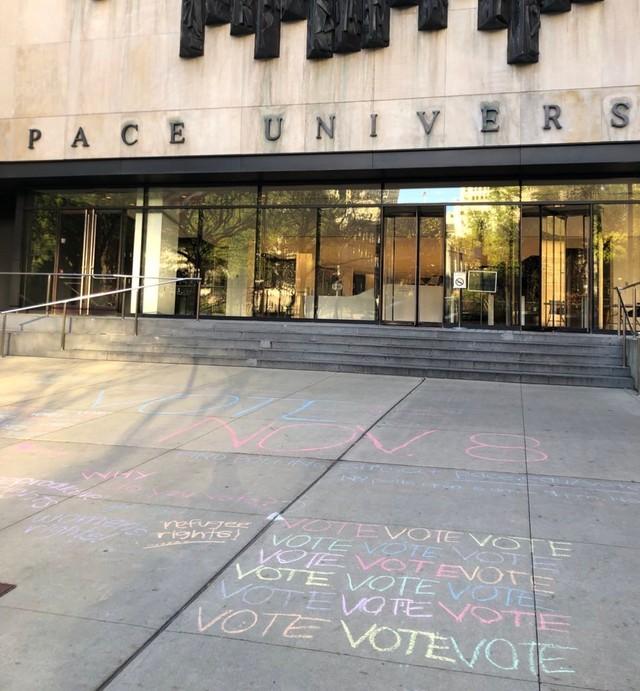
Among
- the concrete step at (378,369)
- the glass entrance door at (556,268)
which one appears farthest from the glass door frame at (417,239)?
the concrete step at (378,369)

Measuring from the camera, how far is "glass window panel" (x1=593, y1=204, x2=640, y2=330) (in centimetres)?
1606

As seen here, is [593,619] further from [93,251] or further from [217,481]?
[93,251]

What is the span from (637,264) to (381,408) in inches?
430

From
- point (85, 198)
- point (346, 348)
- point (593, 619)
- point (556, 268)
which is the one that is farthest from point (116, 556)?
point (85, 198)

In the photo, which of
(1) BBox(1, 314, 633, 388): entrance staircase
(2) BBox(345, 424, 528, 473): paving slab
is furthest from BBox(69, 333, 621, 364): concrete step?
(2) BBox(345, 424, 528, 473): paving slab

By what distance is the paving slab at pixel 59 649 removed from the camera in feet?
8.36

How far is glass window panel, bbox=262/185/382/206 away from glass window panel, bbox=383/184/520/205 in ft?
1.53

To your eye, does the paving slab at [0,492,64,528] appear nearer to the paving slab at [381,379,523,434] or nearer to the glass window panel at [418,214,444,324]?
the paving slab at [381,379,523,434]

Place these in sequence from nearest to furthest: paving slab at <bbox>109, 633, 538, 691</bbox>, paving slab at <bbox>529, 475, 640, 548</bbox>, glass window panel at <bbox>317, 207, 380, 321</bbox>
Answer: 1. paving slab at <bbox>109, 633, 538, 691</bbox>
2. paving slab at <bbox>529, 475, 640, 548</bbox>
3. glass window panel at <bbox>317, 207, 380, 321</bbox>

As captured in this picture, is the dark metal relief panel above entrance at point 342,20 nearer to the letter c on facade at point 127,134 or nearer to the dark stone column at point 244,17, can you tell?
the dark stone column at point 244,17

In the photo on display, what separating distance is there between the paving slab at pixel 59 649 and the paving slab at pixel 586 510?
271 centimetres

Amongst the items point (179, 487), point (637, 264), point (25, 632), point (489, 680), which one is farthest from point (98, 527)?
point (637, 264)

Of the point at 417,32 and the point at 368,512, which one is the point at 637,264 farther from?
the point at 368,512

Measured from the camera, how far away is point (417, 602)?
320cm
